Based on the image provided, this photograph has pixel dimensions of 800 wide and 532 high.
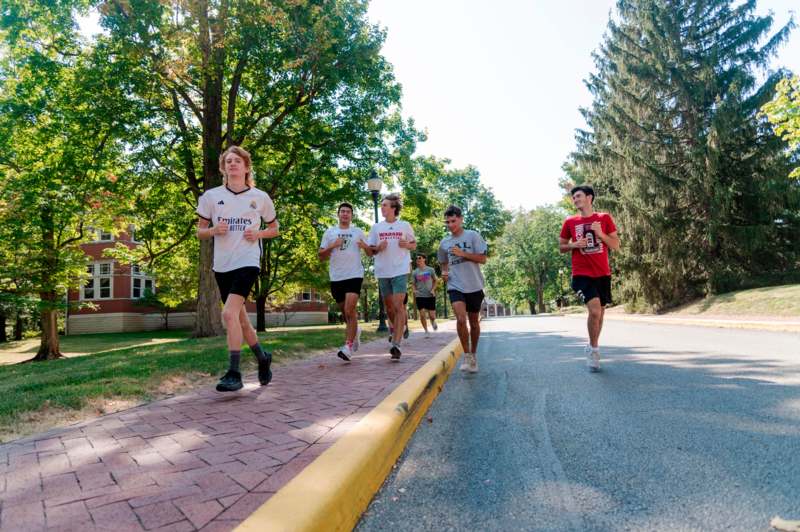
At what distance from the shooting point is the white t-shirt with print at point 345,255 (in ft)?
21.4

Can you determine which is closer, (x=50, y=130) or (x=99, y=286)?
(x=50, y=130)

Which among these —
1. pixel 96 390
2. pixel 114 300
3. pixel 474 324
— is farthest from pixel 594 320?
pixel 114 300

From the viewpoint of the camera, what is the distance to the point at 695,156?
18625mm

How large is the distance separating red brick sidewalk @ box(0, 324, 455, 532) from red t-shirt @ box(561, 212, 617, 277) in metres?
3.24

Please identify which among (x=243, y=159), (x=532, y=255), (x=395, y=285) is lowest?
(x=395, y=285)

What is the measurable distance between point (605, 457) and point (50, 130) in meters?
16.5

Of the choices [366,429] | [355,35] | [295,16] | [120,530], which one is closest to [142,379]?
[366,429]

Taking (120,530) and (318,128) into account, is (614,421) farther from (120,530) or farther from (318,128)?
(318,128)

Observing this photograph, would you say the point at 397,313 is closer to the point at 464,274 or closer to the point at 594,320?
the point at 464,274

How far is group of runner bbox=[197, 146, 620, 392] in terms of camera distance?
4.33 meters

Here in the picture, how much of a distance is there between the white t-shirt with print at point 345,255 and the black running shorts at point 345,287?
0.05 metres

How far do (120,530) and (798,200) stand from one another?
76.2 feet

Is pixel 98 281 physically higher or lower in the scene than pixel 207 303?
higher

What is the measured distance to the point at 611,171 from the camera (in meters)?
22.5
